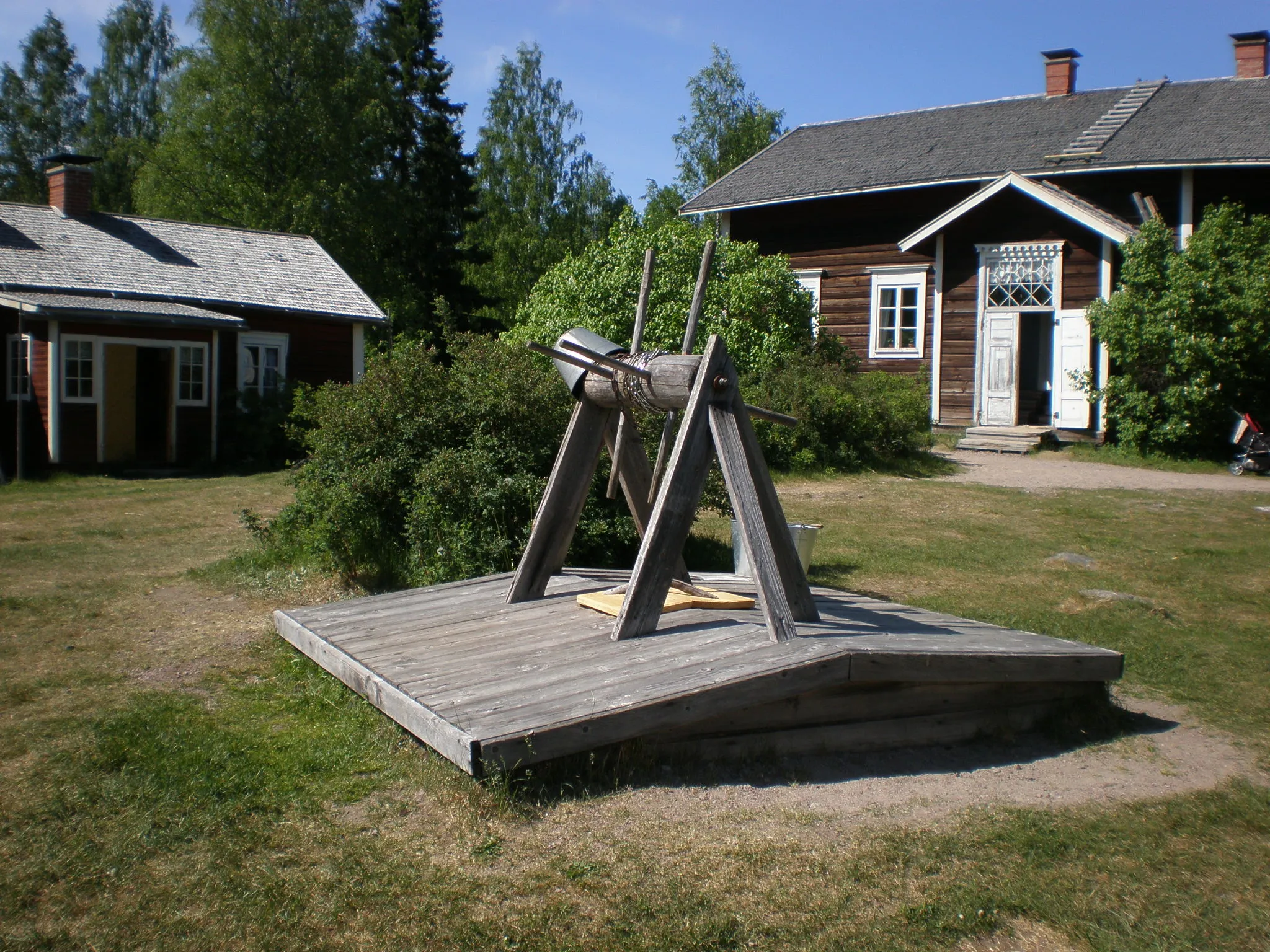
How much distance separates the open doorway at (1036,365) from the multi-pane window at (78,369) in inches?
668

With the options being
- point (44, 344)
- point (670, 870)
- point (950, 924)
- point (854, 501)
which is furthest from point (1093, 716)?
point (44, 344)

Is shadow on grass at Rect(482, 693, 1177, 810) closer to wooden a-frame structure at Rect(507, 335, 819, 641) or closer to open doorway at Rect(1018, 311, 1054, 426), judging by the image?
wooden a-frame structure at Rect(507, 335, 819, 641)

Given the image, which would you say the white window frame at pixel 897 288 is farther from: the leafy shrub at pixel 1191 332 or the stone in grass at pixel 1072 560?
the stone in grass at pixel 1072 560

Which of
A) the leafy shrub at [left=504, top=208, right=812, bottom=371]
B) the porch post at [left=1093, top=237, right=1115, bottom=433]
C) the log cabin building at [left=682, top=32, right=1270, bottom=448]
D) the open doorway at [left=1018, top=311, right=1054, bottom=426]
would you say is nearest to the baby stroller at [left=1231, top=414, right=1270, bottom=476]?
the porch post at [left=1093, top=237, right=1115, bottom=433]

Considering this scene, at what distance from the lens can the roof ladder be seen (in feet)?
65.0

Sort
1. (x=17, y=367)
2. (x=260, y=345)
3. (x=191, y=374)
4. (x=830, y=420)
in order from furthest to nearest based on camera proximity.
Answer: (x=260, y=345) → (x=191, y=374) → (x=17, y=367) → (x=830, y=420)

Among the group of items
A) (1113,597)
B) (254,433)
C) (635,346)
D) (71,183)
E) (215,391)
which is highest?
(71,183)

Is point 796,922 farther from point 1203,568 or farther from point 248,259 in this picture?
point 248,259

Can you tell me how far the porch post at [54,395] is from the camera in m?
16.9

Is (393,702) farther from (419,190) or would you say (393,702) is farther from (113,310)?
(419,190)

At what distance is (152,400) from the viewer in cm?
2028

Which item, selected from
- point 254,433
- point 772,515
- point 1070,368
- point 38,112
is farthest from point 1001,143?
point 38,112

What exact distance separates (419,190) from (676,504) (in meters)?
29.0

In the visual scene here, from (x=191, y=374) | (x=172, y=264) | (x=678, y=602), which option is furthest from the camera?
(x=172, y=264)
